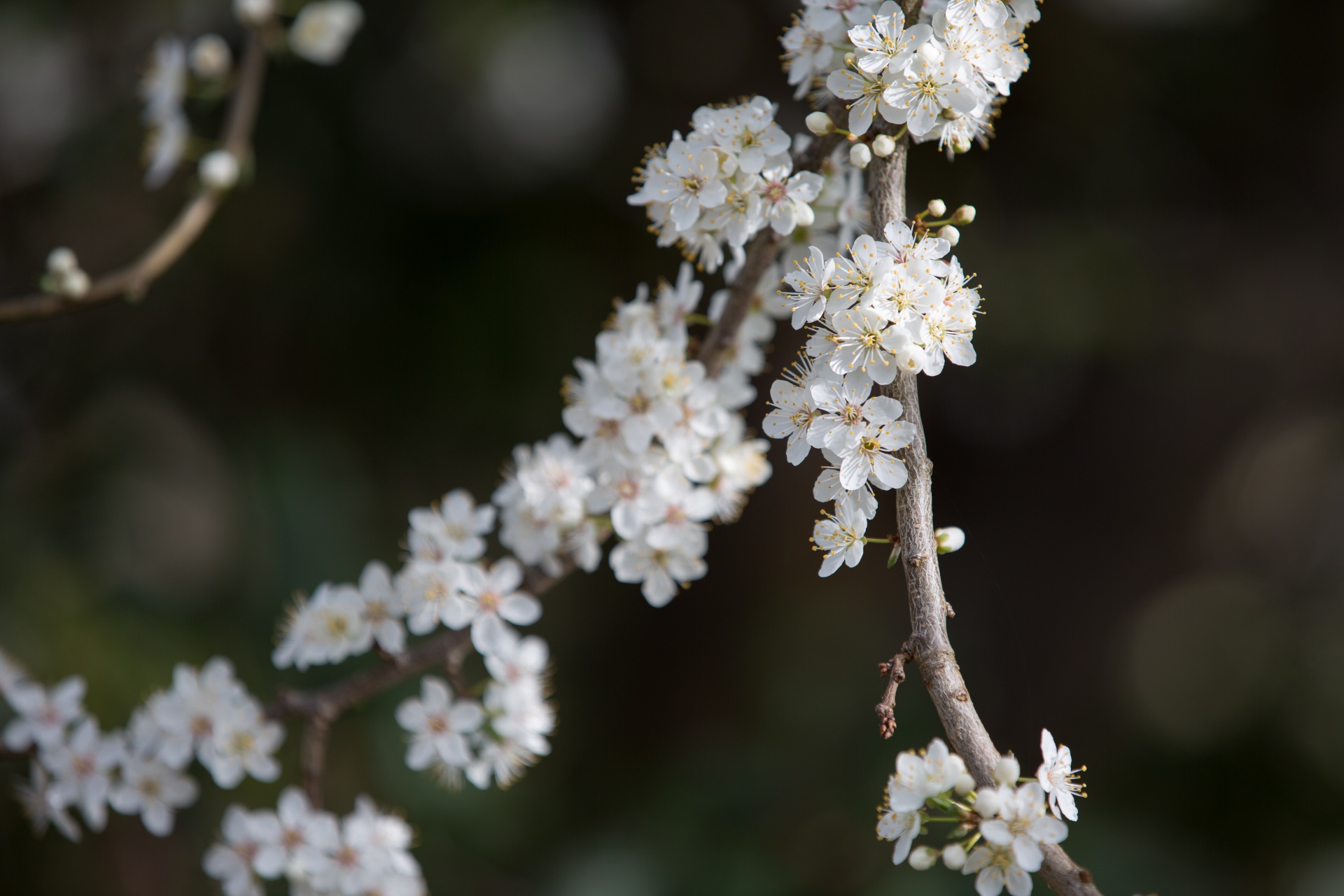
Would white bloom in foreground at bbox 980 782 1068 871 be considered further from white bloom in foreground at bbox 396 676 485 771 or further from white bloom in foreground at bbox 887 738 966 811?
white bloom in foreground at bbox 396 676 485 771

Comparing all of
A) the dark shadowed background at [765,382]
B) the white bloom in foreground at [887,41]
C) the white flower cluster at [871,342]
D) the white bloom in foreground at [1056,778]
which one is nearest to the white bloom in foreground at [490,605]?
Result: the white flower cluster at [871,342]

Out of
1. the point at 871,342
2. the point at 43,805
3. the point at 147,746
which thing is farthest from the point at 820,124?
the point at 43,805

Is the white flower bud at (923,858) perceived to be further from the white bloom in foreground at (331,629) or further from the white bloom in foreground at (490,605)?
the white bloom in foreground at (331,629)

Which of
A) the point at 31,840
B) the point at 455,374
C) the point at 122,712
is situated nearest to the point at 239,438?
the point at 455,374

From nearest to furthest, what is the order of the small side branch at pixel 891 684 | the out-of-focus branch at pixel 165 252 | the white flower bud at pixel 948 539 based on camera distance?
the small side branch at pixel 891 684 → the white flower bud at pixel 948 539 → the out-of-focus branch at pixel 165 252

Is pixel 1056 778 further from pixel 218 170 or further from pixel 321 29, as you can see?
pixel 321 29

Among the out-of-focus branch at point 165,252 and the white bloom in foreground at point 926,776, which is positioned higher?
the out-of-focus branch at point 165,252
